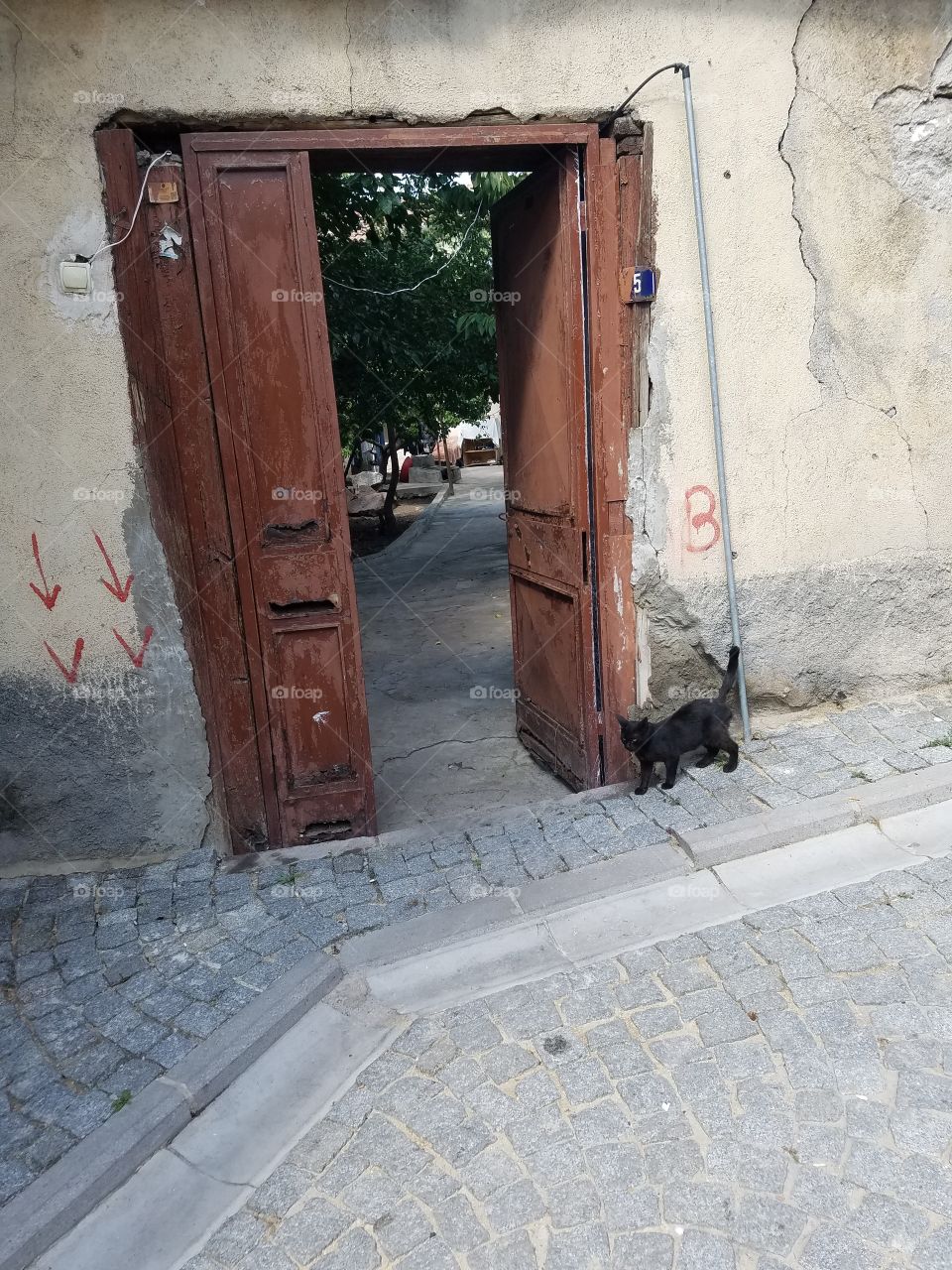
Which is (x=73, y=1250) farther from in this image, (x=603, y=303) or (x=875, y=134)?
(x=875, y=134)

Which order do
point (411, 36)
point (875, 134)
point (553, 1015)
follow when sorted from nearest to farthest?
point (553, 1015)
point (411, 36)
point (875, 134)

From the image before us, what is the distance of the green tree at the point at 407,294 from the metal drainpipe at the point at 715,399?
343cm

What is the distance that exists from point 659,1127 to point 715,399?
3378 mm

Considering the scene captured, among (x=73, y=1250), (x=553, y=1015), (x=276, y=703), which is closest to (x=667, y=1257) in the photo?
(x=553, y=1015)

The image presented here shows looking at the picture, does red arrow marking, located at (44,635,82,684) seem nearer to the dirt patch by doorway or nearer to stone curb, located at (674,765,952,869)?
stone curb, located at (674,765,952,869)

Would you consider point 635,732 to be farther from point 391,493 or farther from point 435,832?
point 391,493

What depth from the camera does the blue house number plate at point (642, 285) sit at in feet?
13.9

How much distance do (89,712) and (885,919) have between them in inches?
143

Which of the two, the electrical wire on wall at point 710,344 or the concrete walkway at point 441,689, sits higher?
the electrical wire on wall at point 710,344

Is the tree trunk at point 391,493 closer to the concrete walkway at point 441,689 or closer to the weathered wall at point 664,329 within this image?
the concrete walkway at point 441,689

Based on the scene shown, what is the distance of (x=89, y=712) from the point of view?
13.2 feet

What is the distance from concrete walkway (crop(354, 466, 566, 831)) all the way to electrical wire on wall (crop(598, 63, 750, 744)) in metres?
1.38

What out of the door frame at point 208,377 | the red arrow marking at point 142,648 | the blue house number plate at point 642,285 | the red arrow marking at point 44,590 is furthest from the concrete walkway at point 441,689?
the blue house number plate at point 642,285

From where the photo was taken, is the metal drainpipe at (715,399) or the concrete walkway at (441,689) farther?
the concrete walkway at (441,689)
